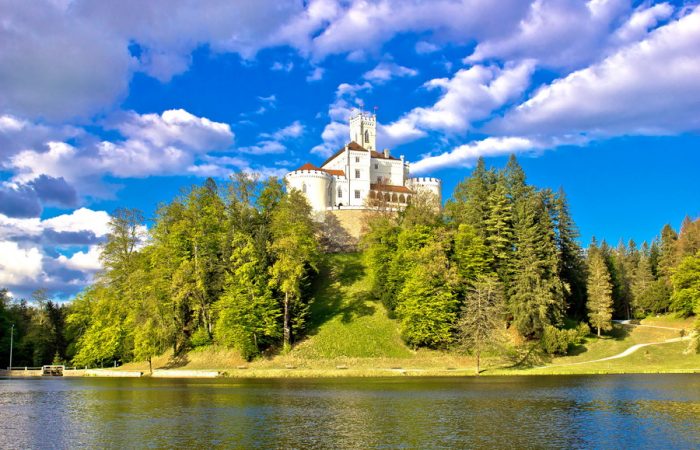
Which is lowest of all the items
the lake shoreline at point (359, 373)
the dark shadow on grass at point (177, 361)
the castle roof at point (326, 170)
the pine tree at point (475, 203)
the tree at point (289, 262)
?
the lake shoreline at point (359, 373)

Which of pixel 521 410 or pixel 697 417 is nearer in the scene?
pixel 697 417

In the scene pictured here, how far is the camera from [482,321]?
47094 mm

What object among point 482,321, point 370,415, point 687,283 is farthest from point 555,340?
point 370,415

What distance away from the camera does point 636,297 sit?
8669 centimetres

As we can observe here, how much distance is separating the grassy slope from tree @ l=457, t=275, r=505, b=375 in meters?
2.43

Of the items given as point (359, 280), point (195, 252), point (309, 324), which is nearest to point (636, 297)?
point (359, 280)

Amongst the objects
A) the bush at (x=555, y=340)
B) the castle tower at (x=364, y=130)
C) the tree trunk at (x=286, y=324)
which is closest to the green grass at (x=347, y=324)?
the tree trunk at (x=286, y=324)

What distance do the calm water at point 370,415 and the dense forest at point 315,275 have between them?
13.7 meters

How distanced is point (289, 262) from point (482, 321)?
19.0 metres

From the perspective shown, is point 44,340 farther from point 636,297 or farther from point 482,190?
point 636,297

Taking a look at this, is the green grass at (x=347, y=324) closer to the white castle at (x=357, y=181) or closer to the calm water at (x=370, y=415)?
the calm water at (x=370, y=415)

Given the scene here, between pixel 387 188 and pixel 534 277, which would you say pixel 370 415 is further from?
pixel 387 188

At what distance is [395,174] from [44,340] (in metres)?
59.1

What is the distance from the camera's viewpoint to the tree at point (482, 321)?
154 feet
